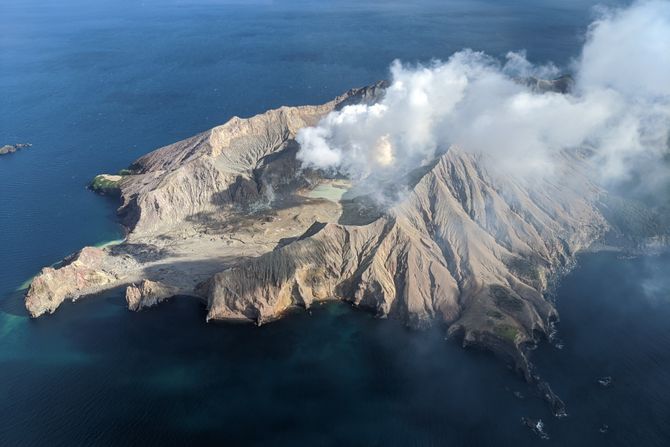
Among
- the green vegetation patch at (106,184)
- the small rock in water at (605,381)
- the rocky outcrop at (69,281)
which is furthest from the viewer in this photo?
the green vegetation patch at (106,184)

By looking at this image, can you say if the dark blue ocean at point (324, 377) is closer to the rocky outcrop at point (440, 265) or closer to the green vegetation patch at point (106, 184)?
the rocky outcrop at point (440, 265)

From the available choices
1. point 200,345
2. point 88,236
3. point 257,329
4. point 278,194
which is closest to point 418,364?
point 257,329

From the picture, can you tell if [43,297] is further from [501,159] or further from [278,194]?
[501,159]

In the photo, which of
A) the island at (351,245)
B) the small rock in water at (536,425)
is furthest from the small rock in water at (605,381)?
the small rock in water at (536,425)

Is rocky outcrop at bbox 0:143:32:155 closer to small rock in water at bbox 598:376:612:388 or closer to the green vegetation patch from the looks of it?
the green vegetation patch

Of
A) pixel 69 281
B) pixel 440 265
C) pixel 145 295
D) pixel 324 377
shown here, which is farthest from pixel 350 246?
pixel 69 281
